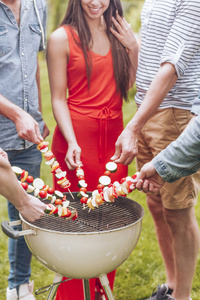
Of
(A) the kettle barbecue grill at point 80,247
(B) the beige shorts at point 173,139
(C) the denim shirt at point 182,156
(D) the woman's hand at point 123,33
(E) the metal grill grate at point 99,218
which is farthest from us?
(D) the woman's hand at point 123,33

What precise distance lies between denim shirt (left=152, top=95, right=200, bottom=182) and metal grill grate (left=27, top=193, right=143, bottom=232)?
34 cm

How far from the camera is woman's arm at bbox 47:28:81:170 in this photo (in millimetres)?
2689

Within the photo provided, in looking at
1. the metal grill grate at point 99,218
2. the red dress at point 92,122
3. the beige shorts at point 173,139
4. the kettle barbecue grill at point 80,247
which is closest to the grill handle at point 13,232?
the kettle barbecue grill at point 80,247

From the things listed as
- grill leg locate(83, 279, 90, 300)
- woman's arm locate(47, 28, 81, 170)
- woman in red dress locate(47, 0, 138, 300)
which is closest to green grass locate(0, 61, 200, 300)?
woman in red dress locate(47, 0, 138, 300)

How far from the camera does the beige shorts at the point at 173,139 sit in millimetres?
2736

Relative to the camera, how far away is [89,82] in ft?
9.16

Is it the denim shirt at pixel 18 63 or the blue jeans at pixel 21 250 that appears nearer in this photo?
the denim shirt at pixel 18 63

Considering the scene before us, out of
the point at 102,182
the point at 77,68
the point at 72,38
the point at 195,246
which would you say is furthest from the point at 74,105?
the point at 195,246

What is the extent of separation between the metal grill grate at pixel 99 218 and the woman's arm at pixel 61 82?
28 centimetres

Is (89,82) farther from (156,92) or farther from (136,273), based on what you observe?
(136,273)

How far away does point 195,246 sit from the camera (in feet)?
9.39

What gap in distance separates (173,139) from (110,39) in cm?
73

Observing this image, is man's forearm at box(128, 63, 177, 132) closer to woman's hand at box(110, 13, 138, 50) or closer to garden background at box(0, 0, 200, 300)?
woman's hand at box(110, 13, 138, 50)

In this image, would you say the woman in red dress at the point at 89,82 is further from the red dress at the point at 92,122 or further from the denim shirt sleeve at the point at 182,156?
the denim shirt sleeve at the point at 182,156
